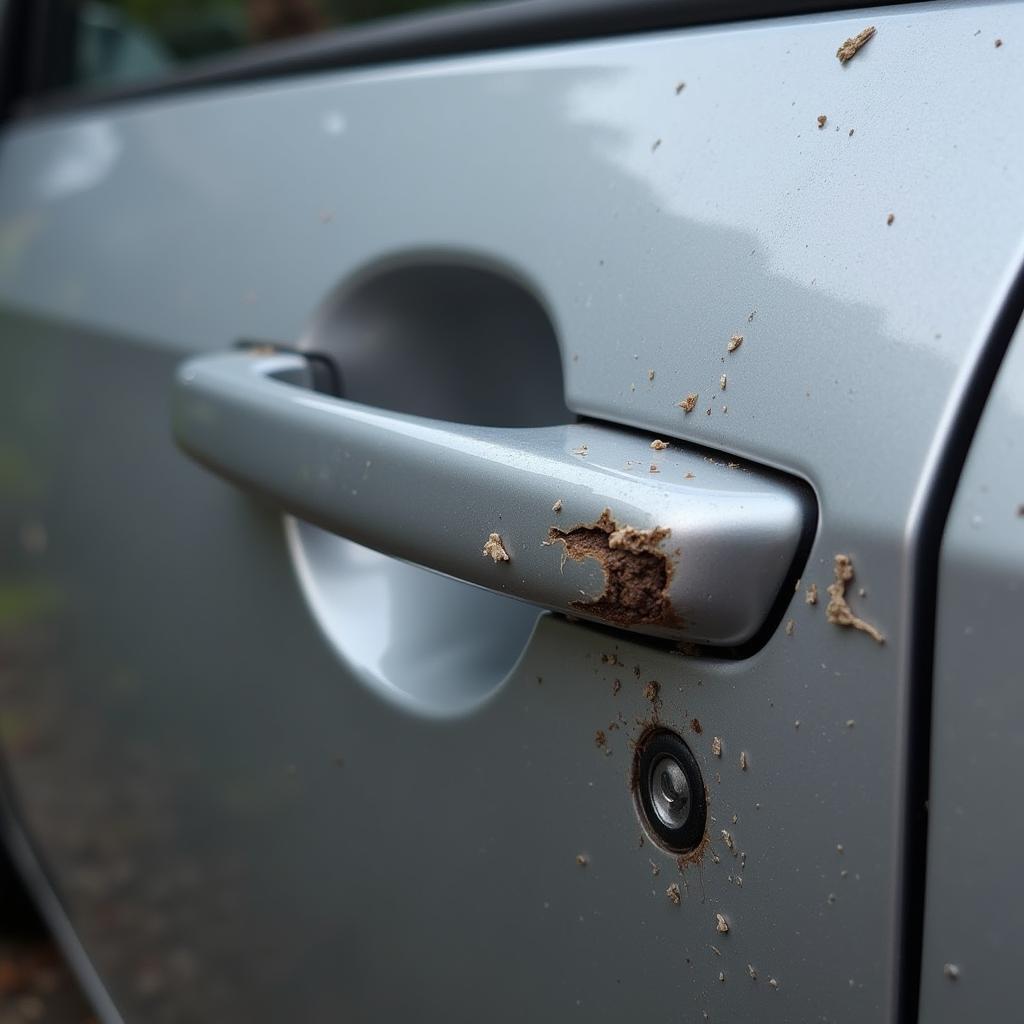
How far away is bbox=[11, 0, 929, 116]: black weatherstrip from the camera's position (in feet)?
2.91

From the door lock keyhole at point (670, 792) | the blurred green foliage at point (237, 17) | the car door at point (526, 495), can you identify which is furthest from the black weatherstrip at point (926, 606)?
the blurred green foliage at point (237, 17)

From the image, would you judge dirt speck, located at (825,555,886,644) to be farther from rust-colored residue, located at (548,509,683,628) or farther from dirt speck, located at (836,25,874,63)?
dirt speck, located at (836,25,874,63)

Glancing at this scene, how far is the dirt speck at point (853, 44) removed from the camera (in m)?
0.75

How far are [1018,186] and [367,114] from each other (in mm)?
694

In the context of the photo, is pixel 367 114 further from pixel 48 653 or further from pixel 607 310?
pixel 48 653

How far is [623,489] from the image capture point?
722 mm

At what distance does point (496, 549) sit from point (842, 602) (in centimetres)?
24

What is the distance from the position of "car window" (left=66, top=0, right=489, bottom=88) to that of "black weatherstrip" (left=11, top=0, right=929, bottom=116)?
96 mm

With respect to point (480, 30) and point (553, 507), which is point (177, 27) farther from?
point (553, 507)

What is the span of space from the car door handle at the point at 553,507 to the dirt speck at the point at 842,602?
0.12 ft

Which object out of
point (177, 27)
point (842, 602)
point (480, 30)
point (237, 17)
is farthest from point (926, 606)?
point (177, 27)

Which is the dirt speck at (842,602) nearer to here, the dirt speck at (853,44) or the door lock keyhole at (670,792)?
the door lock keyhole at (670,792)

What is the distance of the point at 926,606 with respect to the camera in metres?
0.61

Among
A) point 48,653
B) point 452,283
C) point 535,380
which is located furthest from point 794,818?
point 48,653
